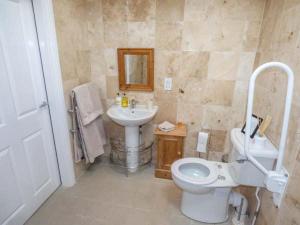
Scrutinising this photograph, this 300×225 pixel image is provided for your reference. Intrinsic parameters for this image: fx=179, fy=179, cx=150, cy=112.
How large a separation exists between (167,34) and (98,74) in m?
0.98

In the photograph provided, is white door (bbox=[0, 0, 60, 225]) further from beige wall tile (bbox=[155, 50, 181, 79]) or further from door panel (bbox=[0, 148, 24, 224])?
beige wall tile (bbox=[155, 50, 181, 79])

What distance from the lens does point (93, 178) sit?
2258 mm

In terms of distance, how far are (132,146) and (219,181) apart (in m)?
1.09

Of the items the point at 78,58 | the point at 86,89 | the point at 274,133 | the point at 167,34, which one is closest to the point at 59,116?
the point at 86,89

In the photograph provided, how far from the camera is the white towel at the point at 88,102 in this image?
192cm

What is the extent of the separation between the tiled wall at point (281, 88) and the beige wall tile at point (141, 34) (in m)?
1.14

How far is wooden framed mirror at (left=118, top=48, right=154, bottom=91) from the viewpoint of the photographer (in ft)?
6.93

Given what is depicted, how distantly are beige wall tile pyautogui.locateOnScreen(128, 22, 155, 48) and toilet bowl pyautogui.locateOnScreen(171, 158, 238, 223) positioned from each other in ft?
4.53

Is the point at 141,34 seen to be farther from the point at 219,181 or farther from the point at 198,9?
the point at 219,181

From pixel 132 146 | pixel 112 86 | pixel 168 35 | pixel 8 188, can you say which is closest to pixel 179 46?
pixel 168 35

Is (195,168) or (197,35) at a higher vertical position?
(197,35)

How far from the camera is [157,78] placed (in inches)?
85.7

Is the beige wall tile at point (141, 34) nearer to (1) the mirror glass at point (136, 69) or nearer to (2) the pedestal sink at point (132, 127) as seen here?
(1) the mirror glass at point (136, 69)

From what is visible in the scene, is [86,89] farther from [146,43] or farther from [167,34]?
[167,34]
